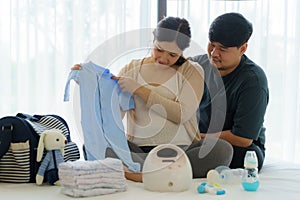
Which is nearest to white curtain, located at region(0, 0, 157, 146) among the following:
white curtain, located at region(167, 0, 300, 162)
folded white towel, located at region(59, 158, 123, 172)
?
white curtain, located at region(167, 0, 300, 162)

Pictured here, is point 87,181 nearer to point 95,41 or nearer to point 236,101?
point 236,101

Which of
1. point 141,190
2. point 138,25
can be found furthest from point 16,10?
point 141,190

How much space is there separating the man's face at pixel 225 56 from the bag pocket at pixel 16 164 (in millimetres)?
768

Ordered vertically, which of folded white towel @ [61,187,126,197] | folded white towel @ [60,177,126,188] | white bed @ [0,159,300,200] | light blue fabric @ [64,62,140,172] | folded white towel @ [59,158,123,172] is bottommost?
white bed @ [0,159,300,200]

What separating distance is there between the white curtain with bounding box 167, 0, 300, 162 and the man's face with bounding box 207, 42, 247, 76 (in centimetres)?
59

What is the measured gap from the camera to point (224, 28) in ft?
5.65

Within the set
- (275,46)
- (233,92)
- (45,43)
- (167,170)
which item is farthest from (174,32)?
(275,46)

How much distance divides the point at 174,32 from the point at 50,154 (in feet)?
1.92

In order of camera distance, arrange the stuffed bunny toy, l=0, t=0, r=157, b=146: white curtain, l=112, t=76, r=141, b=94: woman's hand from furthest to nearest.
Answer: l=0, t=0, r=157, b=146: white curtain → l=112, t=76, r=141, b=94: woman's hand → the stuffed bunny toy

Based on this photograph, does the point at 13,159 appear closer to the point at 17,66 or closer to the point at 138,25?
the point at 17,66

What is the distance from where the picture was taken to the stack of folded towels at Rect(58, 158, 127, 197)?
4.29 ft

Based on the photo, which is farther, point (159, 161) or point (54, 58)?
point (54, 58)

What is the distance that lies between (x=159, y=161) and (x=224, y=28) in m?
0.60

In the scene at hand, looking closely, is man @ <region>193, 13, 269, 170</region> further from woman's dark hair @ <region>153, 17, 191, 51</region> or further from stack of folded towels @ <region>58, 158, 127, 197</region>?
stack of folded towels @ <region>58, 158, 127, 197</region>
